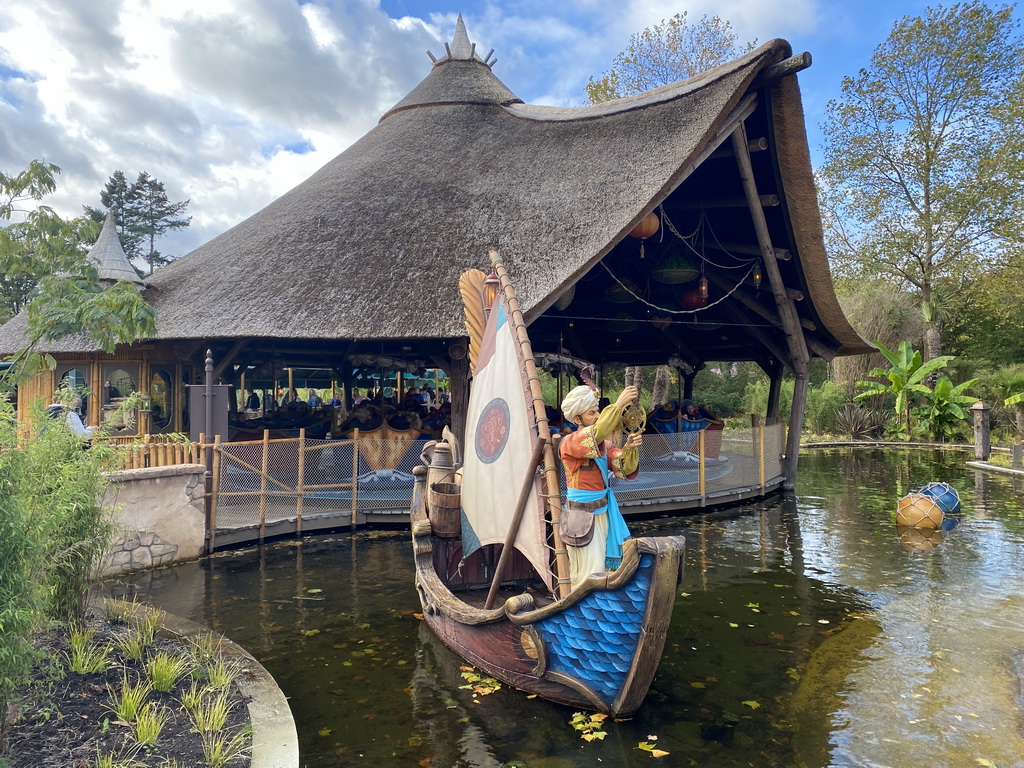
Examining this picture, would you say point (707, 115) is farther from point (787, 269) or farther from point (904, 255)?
point (904, 255)

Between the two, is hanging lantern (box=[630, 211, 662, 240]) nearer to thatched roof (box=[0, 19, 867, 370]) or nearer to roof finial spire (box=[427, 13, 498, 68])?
thatched roof (box=[0, 19, 867, 370])

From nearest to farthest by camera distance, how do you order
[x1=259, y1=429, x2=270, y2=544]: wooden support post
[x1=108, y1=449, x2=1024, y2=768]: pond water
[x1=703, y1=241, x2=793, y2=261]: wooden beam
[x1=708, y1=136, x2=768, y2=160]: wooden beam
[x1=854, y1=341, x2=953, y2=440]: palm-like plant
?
[x1=108, y1=449, x2=1024, y2=768]: pond water → [x1=259, y1=429, x2=270, y2=544]: wooden support post → [x1=708, y1=136, x2=768, y2=160]: wooden beam → [x1=703, y1=241, x2=793, y2=261]: wooden beam → [x1=854, y1=341, x2=953, y2=440]: palm-like plant

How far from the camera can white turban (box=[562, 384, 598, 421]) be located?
4672mm

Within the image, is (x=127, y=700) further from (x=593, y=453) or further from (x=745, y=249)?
(x=745, y=249)

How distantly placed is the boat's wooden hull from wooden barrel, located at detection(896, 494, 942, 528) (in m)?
7.92

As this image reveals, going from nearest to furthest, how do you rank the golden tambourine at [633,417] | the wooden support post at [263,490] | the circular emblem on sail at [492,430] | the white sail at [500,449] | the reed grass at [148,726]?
the reed grass at [148,726] → the golden tambourine at [633,417] → the white sail at [500,449] → the circular emblem on sail at [492,430] → the wooden support post at [263,490]

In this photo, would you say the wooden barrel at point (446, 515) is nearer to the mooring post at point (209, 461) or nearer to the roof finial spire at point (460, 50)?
the mooring post at point (209, 461)

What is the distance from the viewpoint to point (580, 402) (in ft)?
15.4

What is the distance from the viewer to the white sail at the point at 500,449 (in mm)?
4875

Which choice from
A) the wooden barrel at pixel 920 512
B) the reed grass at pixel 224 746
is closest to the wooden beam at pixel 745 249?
the wooden barrel at pixel 920 512

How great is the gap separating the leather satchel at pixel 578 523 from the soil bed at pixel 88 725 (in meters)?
2.29

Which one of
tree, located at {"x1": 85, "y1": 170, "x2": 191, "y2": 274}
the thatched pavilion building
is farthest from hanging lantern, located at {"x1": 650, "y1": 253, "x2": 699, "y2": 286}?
tree, located at {"x1": 85, "y1": 170, "x2": 191, "y2": 274}

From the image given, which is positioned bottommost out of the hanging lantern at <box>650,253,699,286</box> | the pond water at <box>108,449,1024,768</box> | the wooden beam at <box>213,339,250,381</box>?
the pond water at <box>108,449,1024,768</box>

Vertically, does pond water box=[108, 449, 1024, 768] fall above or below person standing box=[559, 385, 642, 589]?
below
